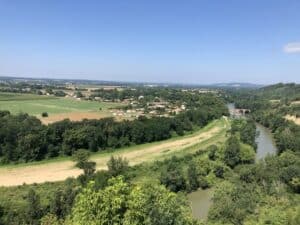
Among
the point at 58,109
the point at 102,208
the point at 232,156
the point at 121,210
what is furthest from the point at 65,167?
the point at 58,109

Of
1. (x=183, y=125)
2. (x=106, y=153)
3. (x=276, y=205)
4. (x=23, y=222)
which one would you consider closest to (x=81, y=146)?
(x=106, y=153)

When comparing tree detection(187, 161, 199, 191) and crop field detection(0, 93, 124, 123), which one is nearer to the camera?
tree detection(187, 161, 199, 191)

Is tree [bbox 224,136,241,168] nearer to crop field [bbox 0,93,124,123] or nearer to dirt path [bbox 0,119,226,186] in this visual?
dirt path [bbox 0,119,226,186]

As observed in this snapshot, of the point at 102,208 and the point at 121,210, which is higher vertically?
the point at 102,208

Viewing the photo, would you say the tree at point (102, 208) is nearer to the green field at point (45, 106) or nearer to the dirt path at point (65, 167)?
the dirt path at point (65, 167)

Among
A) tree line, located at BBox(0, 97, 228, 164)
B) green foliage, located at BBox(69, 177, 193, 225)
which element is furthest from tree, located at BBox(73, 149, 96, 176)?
green foliage, located at BBox(69, 177, 193, 225)

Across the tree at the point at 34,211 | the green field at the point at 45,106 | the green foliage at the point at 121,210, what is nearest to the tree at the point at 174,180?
the tree at the point at 34,211

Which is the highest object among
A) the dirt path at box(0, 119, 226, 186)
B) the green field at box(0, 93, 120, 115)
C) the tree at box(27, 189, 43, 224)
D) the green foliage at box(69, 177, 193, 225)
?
the green foliage at box(69, 177, 193, 225)

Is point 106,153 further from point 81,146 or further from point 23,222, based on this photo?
point 23,222

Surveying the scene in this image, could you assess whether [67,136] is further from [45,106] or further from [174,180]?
[45,106]
